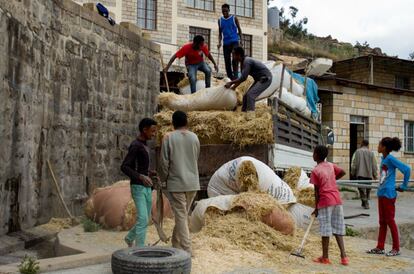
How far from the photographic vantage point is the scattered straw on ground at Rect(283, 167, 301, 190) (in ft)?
27.1

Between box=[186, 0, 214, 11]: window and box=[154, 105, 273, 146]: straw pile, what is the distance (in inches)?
728

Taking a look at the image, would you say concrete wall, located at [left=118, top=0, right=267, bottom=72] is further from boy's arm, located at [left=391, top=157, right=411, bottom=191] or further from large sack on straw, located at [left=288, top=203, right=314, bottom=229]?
boy's arm, located at [left=391, top=157, right=411, bottom=191]

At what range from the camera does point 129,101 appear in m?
9.88

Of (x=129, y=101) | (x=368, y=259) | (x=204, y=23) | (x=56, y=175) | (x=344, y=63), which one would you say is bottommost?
(x=368, y=259)

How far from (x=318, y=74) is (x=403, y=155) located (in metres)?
6.20

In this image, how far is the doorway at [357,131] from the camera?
18781mm

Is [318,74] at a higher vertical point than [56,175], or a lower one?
higher

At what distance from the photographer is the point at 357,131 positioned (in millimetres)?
19359

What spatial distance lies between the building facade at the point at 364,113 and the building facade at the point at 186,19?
656 centimetres

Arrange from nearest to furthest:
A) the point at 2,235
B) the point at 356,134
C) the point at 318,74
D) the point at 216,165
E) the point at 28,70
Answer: the point at 2,235 < the point at 28,70 < the point at 216,165 < the point at 318,74 < the point at 356,134

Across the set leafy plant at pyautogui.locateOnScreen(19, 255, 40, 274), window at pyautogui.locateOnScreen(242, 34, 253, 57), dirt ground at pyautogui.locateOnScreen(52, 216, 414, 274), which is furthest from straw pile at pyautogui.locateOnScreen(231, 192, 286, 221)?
window at pyautogui.locateOnScreen(242, 34, 253, 57)

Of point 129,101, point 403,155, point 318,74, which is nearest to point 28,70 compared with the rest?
point 129,101

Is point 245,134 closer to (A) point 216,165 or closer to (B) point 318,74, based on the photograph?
(A) point 216,165

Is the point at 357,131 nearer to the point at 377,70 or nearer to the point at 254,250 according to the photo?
the point at 377,70
